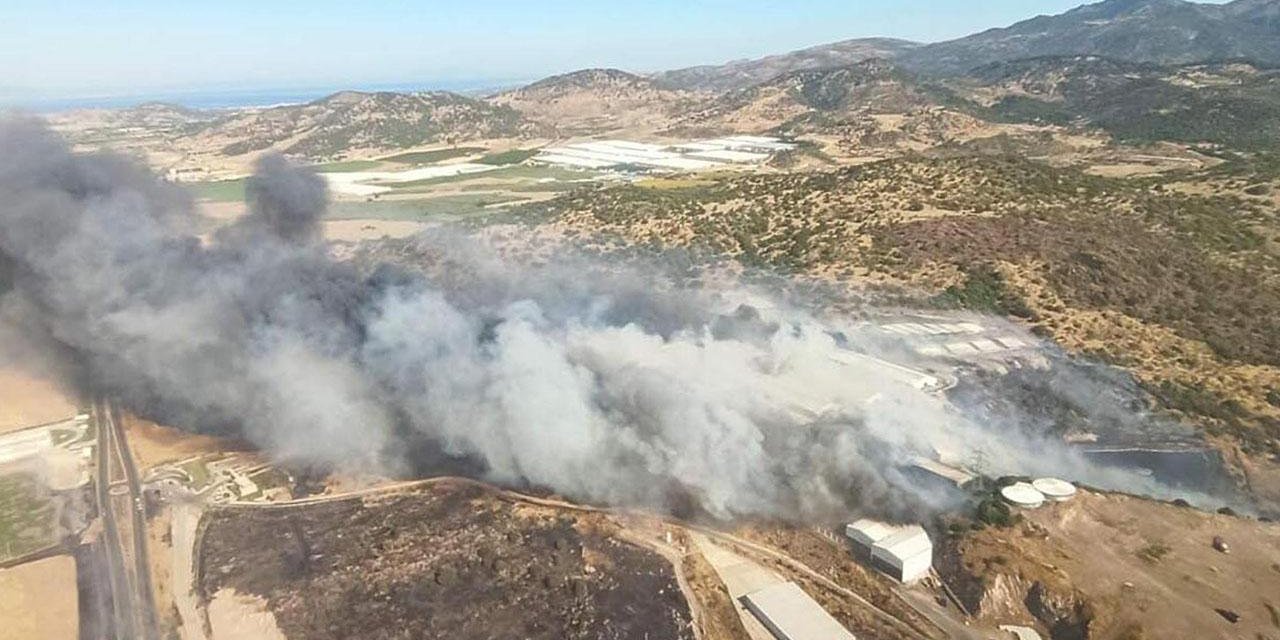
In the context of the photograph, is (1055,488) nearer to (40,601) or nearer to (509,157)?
(40,601)

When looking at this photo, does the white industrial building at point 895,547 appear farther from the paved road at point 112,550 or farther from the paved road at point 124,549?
the paved road at point 112,550

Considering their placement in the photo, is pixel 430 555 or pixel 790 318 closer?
pixel 430 555

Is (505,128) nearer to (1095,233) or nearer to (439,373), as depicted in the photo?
(1095,233)

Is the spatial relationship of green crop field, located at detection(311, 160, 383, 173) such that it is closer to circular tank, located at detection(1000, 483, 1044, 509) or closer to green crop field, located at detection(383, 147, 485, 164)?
green crop field, located at detection(383, 147, 485, 164)

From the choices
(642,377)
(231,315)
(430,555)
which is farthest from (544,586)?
(231,315)

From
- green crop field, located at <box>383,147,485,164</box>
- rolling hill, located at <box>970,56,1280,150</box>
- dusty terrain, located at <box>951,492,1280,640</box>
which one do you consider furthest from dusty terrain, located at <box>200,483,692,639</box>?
green crop field, located at <box>383,147,485,164</box>

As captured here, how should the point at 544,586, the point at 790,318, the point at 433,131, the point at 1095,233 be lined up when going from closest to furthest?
1. the point at 544,586
2. the point at 790,318
3. the point at 1095,233
4. the point at 433,131
